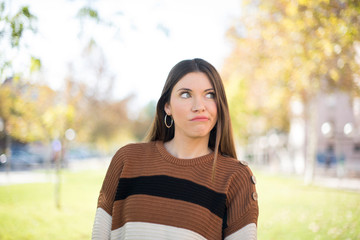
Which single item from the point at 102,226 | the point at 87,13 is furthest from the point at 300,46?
the point at 102,226

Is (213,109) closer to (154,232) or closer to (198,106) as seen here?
(198,106)

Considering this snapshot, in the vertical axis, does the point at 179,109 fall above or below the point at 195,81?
below

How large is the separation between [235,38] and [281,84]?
3.31 m

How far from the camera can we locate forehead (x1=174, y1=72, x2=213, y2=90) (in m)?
2.17

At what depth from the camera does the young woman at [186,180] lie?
1994 millimetres

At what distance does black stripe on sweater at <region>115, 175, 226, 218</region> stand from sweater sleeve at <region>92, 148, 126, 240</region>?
16 cm

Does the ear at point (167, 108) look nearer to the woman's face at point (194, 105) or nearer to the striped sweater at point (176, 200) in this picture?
the woman's face at point (194, 105)

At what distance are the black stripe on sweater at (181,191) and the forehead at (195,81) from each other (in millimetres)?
591

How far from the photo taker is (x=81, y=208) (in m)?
9.51

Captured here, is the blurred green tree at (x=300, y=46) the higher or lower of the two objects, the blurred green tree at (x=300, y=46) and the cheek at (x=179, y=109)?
the higher

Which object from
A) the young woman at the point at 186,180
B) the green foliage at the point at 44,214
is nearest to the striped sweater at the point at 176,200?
the young woman at the point at 186,180

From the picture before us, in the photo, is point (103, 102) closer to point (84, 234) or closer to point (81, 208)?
point (81, 208)

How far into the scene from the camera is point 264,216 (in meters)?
7.96

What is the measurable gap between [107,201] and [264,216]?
646 cm
